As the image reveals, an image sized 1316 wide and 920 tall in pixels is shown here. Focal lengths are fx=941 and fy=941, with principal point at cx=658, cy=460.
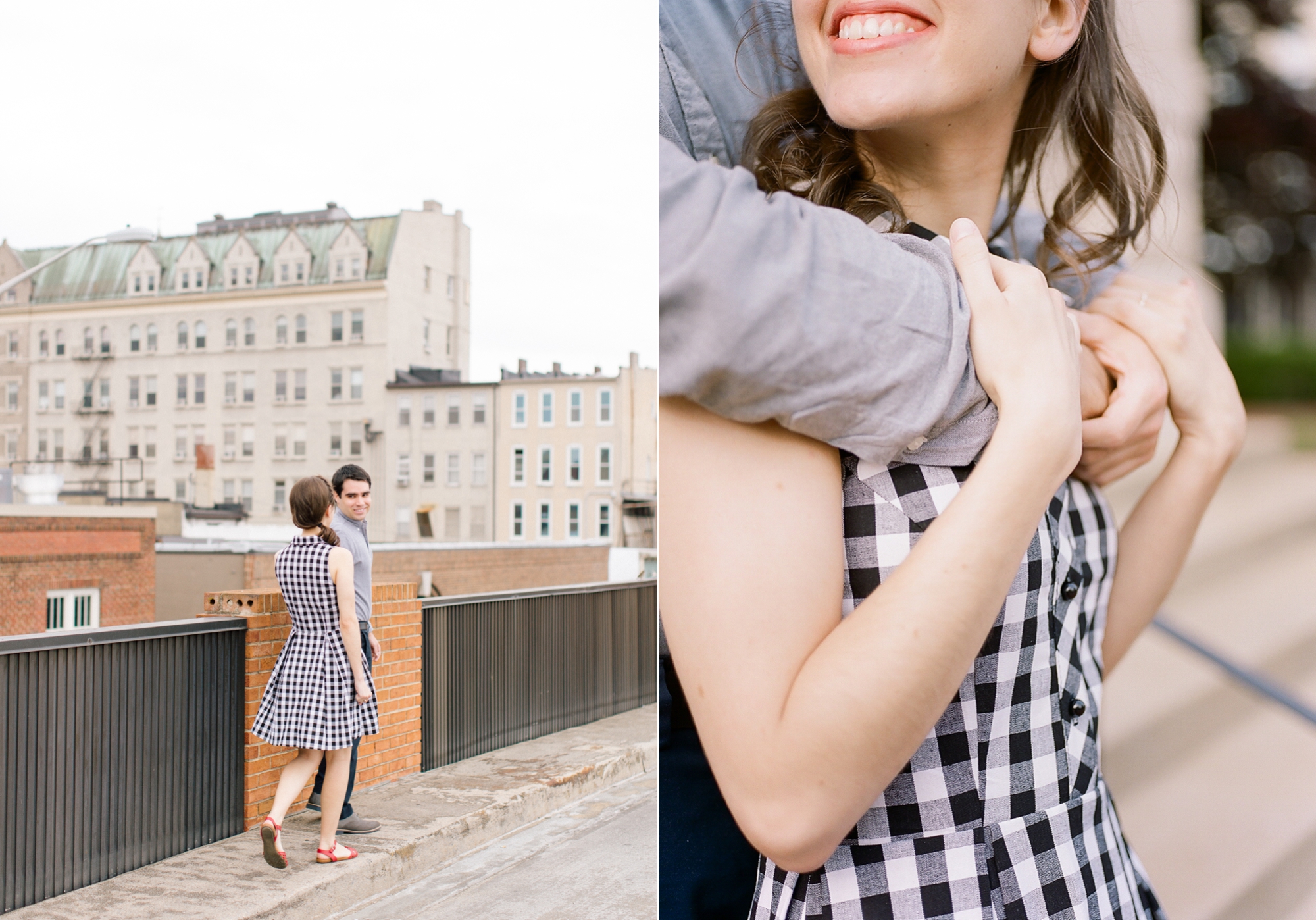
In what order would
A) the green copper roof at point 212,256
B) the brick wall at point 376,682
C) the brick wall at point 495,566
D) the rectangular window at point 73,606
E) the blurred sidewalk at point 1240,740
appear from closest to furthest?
the blurred sidewalk at point 1240,740 → the brick wall at point 376,682 → the rectangular window at point 73,606 → the green copper roof at point 212,256 → the brick wall at point 495,566

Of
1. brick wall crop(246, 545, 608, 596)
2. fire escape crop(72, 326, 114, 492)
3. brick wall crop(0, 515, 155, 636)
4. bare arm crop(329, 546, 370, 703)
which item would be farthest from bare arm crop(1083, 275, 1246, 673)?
brick wall crop(246, 545, 608, 596)

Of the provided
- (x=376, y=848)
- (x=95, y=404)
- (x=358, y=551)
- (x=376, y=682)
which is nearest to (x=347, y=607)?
(x=358, y=551)

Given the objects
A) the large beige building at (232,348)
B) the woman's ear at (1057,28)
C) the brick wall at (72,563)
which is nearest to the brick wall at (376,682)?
the woman's ear at (1057,28)

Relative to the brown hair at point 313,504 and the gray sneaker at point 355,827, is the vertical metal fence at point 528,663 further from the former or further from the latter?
the brown hair at point 313,504

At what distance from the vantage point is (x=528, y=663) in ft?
13.7

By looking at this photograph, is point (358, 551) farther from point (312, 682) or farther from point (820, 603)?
point (820, 603)

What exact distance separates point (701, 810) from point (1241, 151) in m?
0.90

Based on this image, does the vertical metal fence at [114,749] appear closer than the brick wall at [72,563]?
Yes

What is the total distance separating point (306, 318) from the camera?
2462 cm

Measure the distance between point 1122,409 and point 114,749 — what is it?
2503 millimetres

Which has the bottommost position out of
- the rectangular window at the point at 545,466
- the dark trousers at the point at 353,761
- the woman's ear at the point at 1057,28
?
the dark trousers at the point at 353,761

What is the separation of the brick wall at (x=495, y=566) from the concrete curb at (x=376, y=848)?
17.0 meters

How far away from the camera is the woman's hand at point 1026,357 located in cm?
50

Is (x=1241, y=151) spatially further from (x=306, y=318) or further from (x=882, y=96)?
(x=306, y=318)
